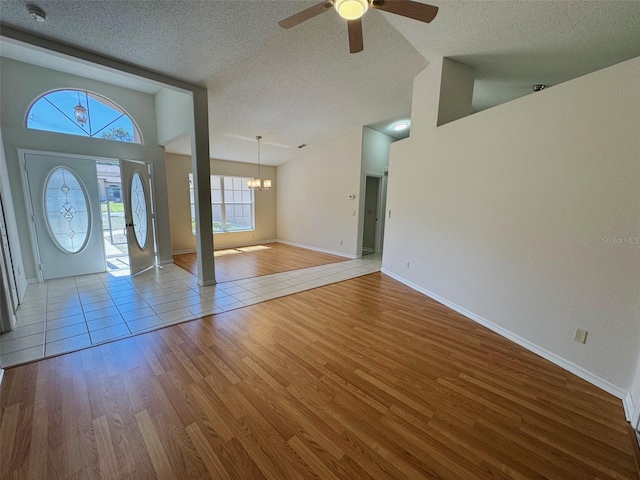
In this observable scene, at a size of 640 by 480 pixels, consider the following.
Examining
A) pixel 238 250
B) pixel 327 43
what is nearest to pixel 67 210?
pixel 238 250

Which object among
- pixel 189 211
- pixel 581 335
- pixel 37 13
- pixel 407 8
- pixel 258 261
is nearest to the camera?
pixel 407 8

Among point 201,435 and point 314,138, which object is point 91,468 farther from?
point 314,138

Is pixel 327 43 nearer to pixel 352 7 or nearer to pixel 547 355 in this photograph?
pixel 352 7

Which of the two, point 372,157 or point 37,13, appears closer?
point 37,13

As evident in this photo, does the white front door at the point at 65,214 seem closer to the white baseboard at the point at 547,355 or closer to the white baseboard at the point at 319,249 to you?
the white baseboard at the point at 319,249

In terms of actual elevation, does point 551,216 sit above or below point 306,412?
above

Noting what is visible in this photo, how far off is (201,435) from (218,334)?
45.2 inches

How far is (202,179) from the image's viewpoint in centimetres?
366

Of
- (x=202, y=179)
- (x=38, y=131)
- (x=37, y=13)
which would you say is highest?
(x=37, y=13)

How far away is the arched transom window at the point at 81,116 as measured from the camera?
3814 millimetres

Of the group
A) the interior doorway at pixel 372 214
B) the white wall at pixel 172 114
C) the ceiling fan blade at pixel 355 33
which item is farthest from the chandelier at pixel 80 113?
the interior doorway at pixel 372 214

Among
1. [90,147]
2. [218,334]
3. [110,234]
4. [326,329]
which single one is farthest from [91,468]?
[110,234]

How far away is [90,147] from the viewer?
4.20 m

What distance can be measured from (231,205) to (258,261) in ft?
8.28
